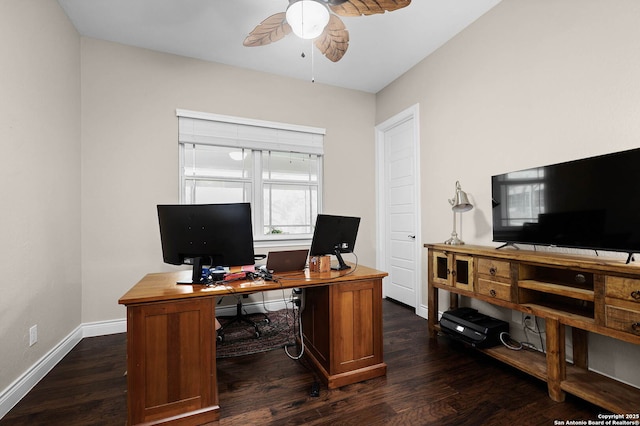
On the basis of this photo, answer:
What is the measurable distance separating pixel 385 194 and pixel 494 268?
2.20 m

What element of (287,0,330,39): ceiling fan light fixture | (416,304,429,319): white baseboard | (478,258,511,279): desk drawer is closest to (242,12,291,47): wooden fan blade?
(287,0,330,39): ceiling fan light fixture

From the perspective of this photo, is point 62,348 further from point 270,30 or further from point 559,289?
point 559,289

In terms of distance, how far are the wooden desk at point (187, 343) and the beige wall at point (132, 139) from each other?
1.42 m

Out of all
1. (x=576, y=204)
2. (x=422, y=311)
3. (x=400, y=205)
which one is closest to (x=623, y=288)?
(x=576, y=204)

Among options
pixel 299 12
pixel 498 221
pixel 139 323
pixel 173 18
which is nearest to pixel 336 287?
pixel 139 323

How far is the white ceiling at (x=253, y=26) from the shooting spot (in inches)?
102

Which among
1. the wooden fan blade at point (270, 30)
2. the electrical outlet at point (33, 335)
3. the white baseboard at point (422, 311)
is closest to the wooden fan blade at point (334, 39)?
the wooden fan blade at point (270, 30)

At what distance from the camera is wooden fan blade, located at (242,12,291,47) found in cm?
210

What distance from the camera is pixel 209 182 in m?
3.50

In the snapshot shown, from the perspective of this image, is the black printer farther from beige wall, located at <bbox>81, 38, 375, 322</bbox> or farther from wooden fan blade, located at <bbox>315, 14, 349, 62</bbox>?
beige wall, located at <bbox>81, 38, 375, 322</bbox>

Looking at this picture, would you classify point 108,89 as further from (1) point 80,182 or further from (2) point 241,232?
(2) point 241,232

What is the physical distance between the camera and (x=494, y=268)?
7.21 ft

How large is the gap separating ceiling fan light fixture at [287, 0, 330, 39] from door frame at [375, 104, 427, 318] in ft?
6.54

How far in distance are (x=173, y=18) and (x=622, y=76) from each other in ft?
12.0
